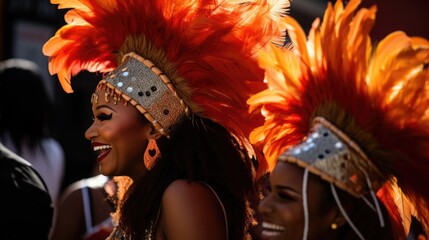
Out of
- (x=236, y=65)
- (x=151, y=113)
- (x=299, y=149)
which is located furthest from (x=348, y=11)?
(x=151, y=113)

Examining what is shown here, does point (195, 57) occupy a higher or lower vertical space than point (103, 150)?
higher

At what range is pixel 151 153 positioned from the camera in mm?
3578

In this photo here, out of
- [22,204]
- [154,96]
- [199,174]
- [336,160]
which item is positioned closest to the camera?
[336,160]

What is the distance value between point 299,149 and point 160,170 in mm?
774

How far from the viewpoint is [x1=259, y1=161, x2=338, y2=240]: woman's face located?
111 inches

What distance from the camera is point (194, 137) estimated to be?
351 cm

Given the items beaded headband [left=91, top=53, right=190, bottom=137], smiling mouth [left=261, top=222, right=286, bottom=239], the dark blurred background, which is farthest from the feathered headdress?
the dark blurred background

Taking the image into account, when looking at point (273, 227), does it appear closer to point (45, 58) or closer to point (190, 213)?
point (190, 213)

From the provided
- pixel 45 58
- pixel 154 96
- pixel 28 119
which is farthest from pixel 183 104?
pixel 45 58

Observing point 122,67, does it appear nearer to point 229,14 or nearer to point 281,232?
point 229,14

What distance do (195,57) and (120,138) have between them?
1.46ft

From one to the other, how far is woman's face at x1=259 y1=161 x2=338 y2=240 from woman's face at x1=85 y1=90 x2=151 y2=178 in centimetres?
84

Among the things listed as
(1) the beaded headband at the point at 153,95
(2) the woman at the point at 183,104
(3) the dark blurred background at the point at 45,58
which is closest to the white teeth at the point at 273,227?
(2) the woman at the point at 183,104

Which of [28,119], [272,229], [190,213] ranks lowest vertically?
[28,119]
